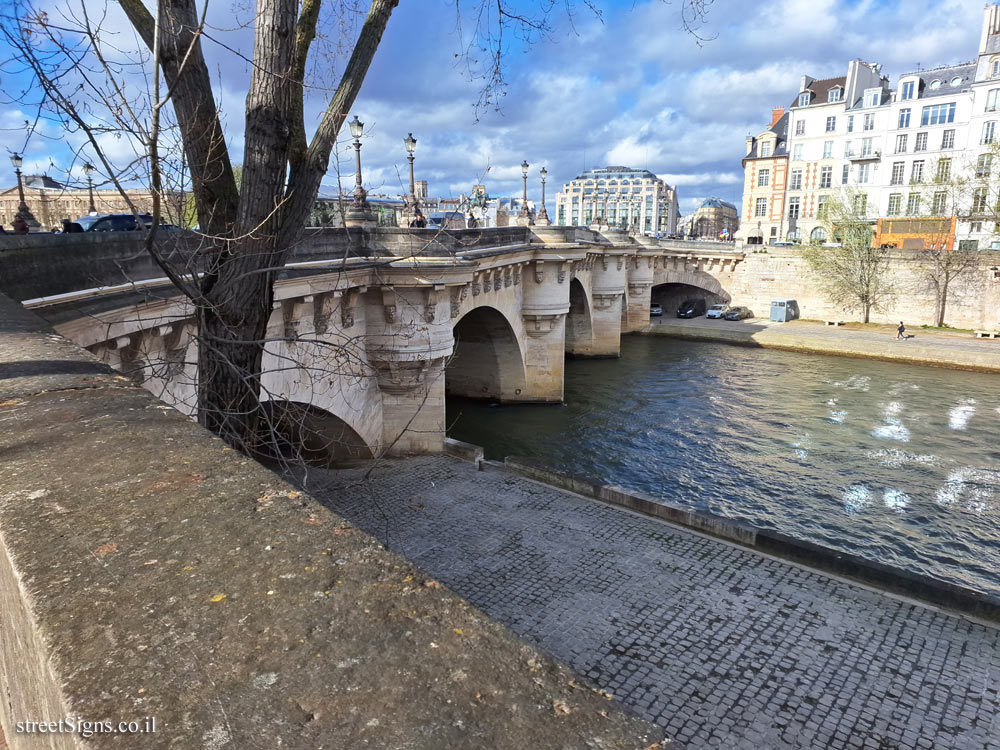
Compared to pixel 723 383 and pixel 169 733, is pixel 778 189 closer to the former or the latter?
pixel 723 383

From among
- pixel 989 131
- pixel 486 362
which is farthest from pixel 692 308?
pixel 486 362

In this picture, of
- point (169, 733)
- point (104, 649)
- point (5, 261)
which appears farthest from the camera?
point (5, 261)

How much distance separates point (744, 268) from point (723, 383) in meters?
18.6

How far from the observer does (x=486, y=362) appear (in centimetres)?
2486

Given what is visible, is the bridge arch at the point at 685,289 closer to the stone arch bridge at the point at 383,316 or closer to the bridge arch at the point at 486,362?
the stone arch bridge at the point at 383,316

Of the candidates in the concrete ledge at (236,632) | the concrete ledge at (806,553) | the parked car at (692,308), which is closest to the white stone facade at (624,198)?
the parked car at (692,308)

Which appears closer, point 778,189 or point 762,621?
point 762,621

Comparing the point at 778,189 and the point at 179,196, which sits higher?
the point at 778,189

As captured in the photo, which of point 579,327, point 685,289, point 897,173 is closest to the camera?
point 579,327

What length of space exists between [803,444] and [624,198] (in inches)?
5699

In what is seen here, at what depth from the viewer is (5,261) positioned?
20.9 feet

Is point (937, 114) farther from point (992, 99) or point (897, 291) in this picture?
point (897, 291)

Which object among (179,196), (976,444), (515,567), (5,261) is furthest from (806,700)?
(976,444)

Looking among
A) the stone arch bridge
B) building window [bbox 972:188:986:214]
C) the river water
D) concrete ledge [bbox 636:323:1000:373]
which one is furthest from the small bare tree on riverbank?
the stone arch bridge
